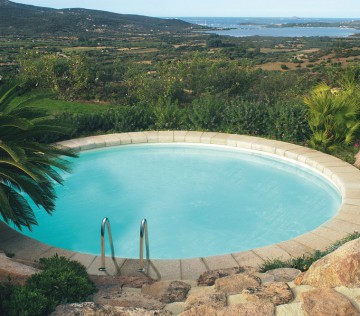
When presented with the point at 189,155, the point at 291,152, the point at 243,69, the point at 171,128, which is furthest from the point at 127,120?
the point at 243,69

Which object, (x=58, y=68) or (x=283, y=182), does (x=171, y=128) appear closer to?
(x=283, y=182)

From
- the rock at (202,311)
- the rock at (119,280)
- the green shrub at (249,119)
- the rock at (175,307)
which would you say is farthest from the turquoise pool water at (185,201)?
the rock at (202,311)

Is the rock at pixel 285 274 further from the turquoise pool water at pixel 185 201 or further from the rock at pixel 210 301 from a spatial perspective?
the turquoise pool water at pixel 185 201

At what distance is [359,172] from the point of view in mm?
8961

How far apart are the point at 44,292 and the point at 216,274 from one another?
2.06 m

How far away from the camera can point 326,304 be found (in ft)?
11.3

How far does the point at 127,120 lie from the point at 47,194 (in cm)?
611

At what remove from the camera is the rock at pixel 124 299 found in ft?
13.9

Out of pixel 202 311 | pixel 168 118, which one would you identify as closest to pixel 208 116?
pixel 168 118

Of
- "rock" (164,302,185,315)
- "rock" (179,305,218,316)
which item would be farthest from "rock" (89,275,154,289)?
"rock" (179,305,218,316)

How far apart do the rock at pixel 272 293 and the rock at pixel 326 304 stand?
0.51 ft

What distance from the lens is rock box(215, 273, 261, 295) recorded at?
4.43m

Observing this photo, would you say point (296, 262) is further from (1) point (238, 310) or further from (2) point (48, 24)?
(2) point (48, 24)

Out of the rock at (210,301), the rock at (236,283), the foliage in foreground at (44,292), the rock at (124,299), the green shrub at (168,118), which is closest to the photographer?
the rock at (210,301)
